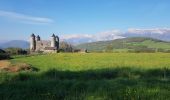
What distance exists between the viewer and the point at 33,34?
168m

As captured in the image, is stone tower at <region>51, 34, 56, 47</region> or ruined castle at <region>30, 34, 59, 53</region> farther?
stone tower at <region>51, 34, 56, 47</region>

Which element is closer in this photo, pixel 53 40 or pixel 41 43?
pixel 41 43

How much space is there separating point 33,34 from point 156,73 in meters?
150

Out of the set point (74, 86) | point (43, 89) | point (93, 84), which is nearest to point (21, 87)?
point (43, 89)

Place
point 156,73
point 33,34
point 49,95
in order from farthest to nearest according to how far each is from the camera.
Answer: point 33,34 → point 156,73 → point 49,95

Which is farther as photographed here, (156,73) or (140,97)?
(156,73)

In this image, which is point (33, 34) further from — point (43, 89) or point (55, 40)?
point (43, 89)

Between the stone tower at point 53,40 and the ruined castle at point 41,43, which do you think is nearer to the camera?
the ruined castle at point 41,43

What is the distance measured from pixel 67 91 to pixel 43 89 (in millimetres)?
1191

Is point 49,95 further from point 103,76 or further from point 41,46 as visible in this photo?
point 41,46

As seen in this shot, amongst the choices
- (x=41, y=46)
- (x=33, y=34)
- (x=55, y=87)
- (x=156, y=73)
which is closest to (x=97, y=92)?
(x=55, y=87)

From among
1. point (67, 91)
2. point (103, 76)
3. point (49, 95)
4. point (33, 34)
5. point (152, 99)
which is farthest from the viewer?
point (33, 34)

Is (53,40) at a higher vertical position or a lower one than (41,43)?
higher

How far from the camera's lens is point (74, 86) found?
1395 cm
